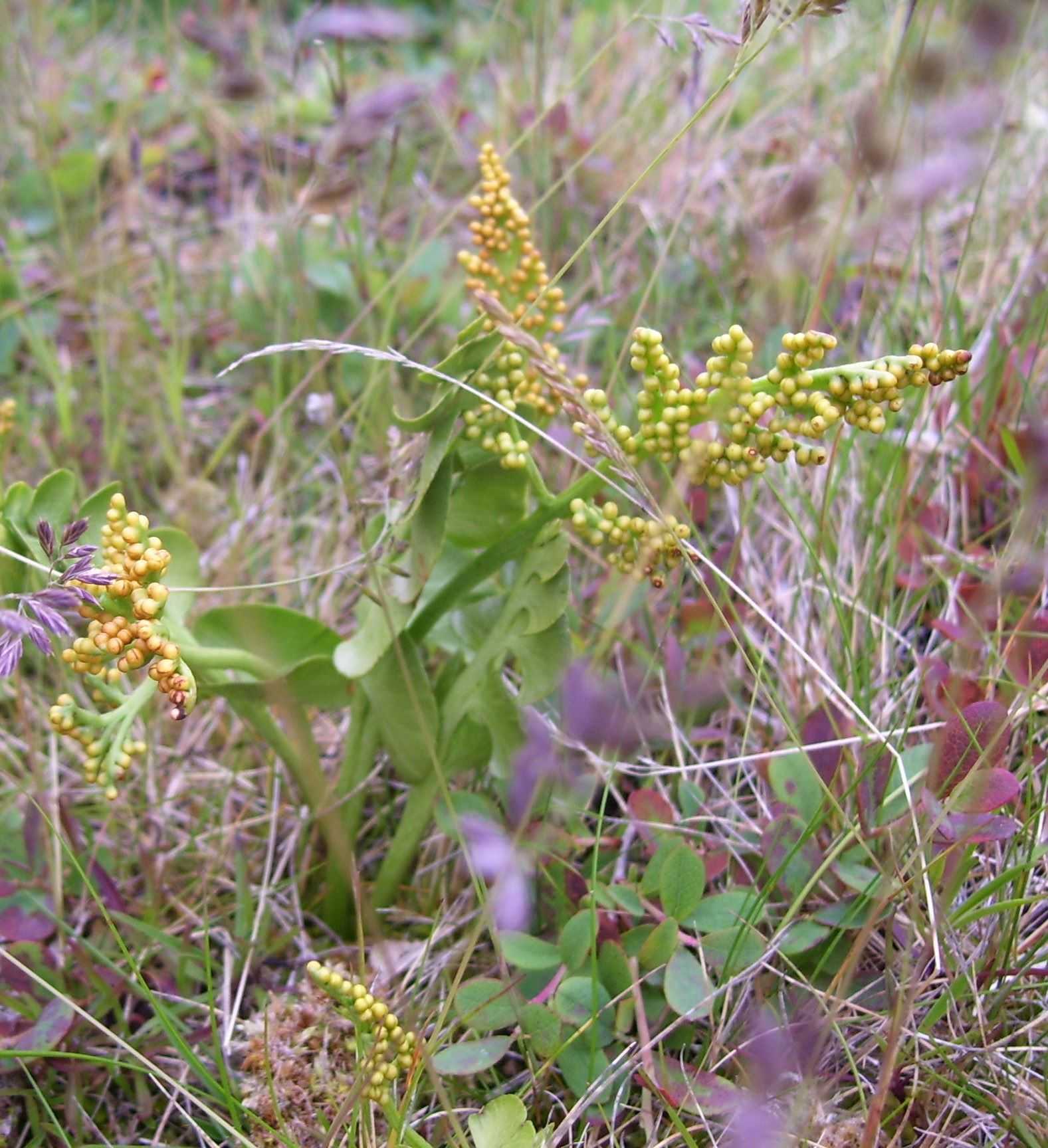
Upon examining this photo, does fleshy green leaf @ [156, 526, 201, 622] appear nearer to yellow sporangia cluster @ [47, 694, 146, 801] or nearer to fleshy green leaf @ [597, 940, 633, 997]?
yellow sporangia cluster @ [47, 694, 146, 801]

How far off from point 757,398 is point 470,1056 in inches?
26.2

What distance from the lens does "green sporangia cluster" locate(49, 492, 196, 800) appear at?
89cm

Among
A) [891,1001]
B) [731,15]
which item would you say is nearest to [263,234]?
[731,15]

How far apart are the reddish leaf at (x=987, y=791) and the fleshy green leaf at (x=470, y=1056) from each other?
482 millimetres

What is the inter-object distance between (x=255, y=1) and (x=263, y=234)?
3.78 feet

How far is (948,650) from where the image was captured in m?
1.42

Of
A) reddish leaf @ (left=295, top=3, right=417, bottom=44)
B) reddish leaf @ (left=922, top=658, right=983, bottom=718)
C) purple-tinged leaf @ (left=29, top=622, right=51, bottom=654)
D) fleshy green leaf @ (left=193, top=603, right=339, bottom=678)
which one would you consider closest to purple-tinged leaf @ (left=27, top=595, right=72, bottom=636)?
purple-tinged leaf @ (left=29, top=622, right=51, bottom=654)

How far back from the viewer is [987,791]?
1.03 metres

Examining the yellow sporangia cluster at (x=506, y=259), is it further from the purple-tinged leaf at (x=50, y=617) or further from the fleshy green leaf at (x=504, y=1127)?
the fleshy green leaf at (x=504, y=1127)

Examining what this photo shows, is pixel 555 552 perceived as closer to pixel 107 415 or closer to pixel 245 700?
pixel 245 700

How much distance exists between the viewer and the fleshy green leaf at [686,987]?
1.06 m

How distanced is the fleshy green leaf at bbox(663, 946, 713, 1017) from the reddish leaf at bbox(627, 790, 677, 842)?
0.17 meters

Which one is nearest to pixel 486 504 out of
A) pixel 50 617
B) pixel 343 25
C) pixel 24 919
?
pixel 50 617

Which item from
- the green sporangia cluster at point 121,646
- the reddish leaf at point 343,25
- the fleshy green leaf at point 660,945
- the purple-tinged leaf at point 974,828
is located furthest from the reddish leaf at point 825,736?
the reddish leaf at point 343,25
